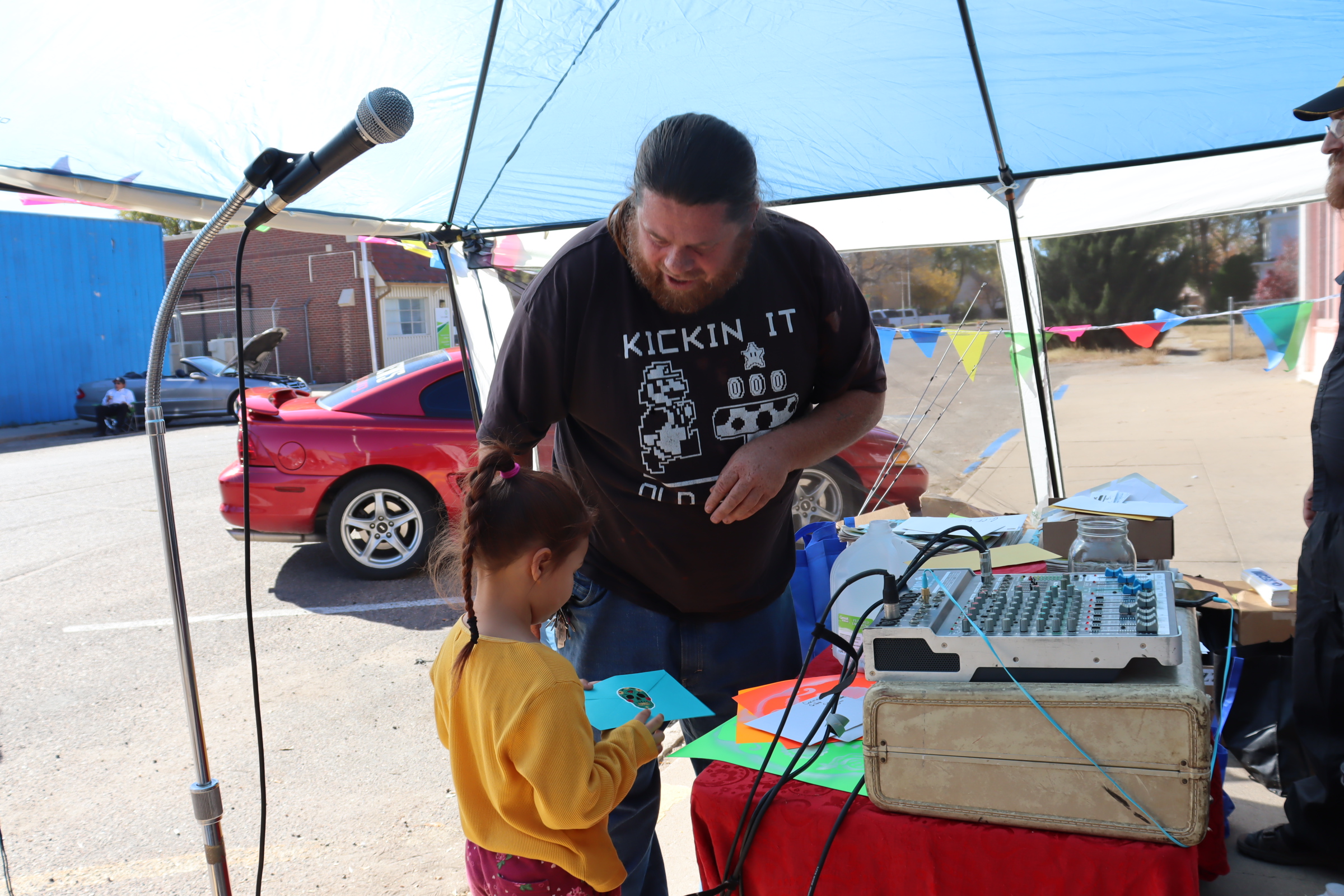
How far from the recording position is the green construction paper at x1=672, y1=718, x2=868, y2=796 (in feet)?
4.37

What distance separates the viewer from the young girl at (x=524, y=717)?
125cm

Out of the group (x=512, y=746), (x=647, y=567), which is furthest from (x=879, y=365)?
(x=512, y=746)

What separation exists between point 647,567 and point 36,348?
20741 mm

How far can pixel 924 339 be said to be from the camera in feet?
15.4

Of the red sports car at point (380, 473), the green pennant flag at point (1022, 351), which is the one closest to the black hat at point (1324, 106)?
the green pennant flag at point (1022, 351)

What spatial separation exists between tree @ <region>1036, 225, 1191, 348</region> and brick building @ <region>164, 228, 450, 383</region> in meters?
17.2

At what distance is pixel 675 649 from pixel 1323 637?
1.72m

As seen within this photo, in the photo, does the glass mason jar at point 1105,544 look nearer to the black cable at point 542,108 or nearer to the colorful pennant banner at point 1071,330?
the black cable at point 542,108

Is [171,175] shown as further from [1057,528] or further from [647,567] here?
[1057,528]

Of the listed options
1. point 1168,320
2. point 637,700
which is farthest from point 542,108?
point 1168,320

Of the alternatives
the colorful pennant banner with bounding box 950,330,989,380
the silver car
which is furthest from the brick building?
the colorful pennant banner with bounding box 950,330,989,380

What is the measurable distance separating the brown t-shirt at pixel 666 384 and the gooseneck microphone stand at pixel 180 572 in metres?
0.53

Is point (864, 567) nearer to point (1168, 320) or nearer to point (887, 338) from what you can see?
point (887, 338)

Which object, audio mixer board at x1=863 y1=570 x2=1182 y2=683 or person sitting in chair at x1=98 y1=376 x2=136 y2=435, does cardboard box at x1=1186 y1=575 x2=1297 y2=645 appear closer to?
audio mixer board at x1=863 y1=570 x2=1182 y2=683
